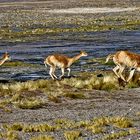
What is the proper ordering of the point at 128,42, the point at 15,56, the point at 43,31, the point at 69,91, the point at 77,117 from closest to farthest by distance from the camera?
1. the point at 77,117
2. the point at 69,91
3. the point at 15,56
4. the point at 128,42
5. the point at 43,31

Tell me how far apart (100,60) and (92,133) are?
21.3 meters

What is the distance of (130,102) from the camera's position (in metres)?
19.9

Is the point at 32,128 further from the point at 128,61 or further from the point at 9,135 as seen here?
the point at 128,61

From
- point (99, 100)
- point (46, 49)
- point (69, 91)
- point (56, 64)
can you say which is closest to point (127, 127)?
point (99, 100)

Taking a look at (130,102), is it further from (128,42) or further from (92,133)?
(128,42)

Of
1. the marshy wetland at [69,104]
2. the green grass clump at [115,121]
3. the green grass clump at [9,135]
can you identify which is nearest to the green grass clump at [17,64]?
the marshy wetland at [69,104]

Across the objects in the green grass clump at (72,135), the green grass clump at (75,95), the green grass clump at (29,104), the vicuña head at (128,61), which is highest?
the green grass clump at (72,135)

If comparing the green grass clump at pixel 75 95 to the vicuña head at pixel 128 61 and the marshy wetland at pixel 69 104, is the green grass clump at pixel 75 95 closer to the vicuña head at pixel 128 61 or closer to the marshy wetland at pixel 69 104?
the marshy wetland at pixel 69 104

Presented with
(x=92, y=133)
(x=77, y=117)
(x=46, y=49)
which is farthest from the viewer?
(x=46, y=49)

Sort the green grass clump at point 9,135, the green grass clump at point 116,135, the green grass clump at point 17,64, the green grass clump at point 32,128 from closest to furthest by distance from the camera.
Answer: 1. the green grass clump at point 116,135
2. the green grass clump at point 9,135
3. the green grass clump at point 32,128
4. the green grass clump at point 17,64

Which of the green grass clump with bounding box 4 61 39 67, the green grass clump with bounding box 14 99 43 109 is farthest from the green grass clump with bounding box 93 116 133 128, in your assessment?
the green grass clump with bounding box 4 61 39 67

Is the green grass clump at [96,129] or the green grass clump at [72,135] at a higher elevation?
the green grass clump at [72,135]

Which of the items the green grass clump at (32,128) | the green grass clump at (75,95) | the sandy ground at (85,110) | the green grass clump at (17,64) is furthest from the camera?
the green grass clump at (17,64)

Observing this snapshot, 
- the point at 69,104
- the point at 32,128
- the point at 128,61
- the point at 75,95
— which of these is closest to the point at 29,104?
the point at 69,104
